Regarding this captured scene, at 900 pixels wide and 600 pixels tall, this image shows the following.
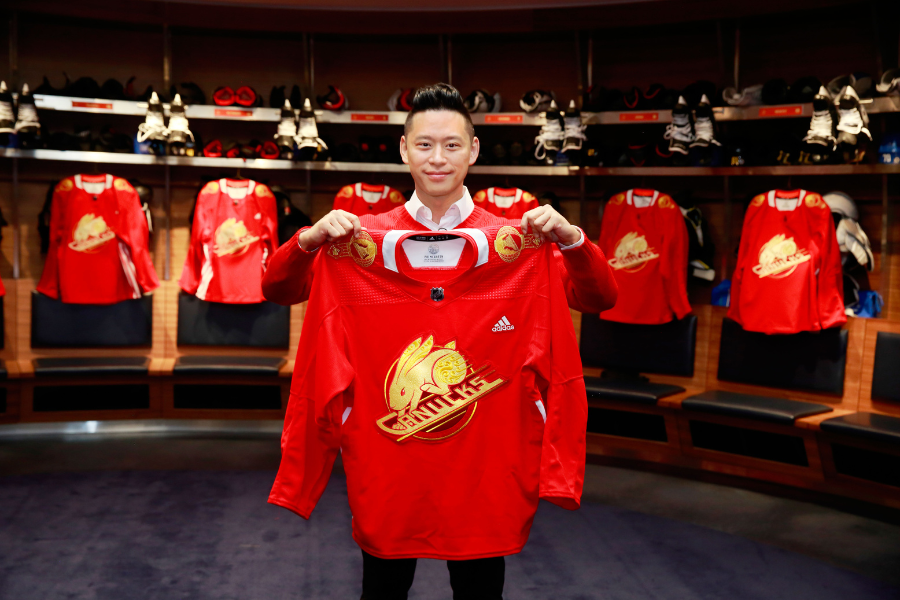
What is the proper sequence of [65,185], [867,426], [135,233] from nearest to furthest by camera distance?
[867,426]
[65,185]
[135,233]

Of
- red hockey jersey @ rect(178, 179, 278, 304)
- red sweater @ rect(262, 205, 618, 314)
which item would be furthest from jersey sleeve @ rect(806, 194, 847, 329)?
red hockey jersey @ rect(178, 179, 278, 304)

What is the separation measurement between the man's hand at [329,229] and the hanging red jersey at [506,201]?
3203 mm

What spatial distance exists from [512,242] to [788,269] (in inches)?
112

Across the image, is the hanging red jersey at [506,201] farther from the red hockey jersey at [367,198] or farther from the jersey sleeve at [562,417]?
the jersey sleeve at [562,417]

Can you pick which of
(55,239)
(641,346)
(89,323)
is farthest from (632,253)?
(55,239)

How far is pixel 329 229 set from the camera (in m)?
1.36

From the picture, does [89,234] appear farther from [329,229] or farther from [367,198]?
[329,229]

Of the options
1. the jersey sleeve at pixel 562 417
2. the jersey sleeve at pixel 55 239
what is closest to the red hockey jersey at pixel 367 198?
the jersey sleeve at pixel 55 239

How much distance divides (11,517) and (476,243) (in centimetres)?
264

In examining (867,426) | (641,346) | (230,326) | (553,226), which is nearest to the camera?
(553,226)

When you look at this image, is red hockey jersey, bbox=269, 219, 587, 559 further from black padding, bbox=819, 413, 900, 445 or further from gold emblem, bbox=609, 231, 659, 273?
gold emblem, bbox=609, 231, 659, 273

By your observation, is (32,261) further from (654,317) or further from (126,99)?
(654,317)

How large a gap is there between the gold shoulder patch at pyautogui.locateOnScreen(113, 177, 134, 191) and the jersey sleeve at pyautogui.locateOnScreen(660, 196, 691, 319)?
3237mm

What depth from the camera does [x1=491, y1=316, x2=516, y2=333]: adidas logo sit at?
4.75ft
